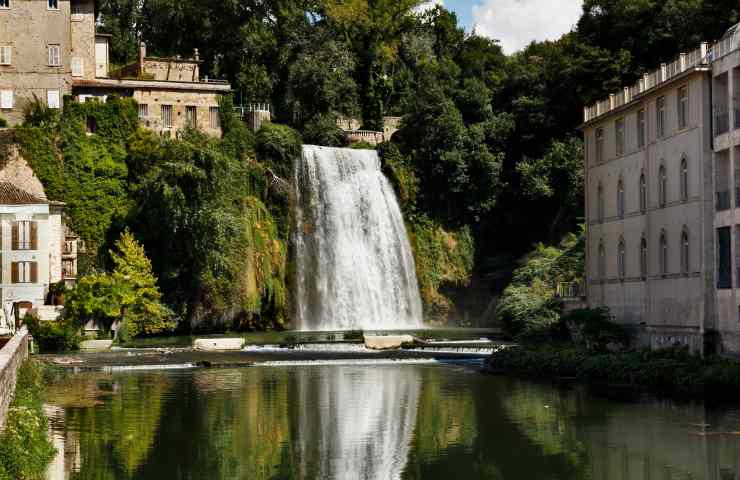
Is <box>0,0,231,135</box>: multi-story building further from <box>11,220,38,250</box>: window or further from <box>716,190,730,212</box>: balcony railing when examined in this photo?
<box>716,190,730,212</box>: balcony railing

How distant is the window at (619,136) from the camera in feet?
165

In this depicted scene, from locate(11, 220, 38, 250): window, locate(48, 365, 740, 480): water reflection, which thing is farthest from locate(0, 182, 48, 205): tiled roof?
locate(48, 365, 740, 480): water reflection

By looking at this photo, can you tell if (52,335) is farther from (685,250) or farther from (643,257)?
(685,250)

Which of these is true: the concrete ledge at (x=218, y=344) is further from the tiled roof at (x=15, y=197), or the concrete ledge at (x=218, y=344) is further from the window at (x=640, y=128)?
the window at (x=640, y=128)

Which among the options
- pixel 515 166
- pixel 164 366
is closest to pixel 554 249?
pixel 515 166

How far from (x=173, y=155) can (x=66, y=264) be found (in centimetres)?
802

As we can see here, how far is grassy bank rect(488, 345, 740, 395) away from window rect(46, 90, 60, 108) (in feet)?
110

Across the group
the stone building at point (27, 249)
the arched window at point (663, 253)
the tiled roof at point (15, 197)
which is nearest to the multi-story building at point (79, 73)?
the tiled roof at point (15, 197)

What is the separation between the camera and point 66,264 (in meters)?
65.9

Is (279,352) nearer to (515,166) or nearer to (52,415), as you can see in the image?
(52,415)

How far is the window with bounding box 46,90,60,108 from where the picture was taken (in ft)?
234

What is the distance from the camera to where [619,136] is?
50562 millimetres

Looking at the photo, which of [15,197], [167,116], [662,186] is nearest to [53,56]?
[167,116]

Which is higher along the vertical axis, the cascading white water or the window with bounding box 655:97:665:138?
the window with bounding box 655:97:665:138
